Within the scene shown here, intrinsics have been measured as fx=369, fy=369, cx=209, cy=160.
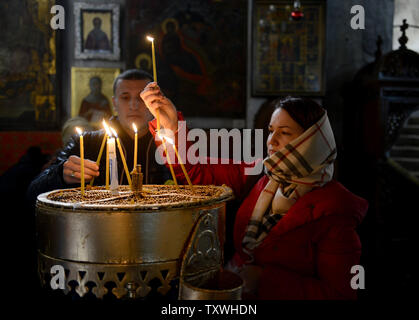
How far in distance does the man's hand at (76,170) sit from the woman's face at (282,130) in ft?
2.68

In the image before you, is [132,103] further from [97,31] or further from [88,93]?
[97,31]

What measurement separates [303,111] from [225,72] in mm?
4434

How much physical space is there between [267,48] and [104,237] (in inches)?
213

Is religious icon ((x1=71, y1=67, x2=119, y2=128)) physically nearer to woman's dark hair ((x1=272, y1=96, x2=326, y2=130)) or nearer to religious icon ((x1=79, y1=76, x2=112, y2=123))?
religious icon ((x1=79, y1=76, x2=112, y2=123))

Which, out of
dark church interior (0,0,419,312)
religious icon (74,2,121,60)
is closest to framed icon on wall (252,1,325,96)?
dark church interior (0,0,419,312)

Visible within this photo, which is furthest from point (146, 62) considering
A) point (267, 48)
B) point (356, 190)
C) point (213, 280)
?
point (213, 280)

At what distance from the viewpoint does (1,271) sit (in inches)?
145

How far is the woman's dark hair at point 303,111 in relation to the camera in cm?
168

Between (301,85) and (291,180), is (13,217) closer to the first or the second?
(291,180)

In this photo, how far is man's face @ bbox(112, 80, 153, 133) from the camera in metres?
2.53

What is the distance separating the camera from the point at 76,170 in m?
1.78

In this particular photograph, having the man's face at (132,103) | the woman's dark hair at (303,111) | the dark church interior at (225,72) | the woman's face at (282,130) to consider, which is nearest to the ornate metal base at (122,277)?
the woman's face at (282,130)

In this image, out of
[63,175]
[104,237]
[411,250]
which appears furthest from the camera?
[411,250]
